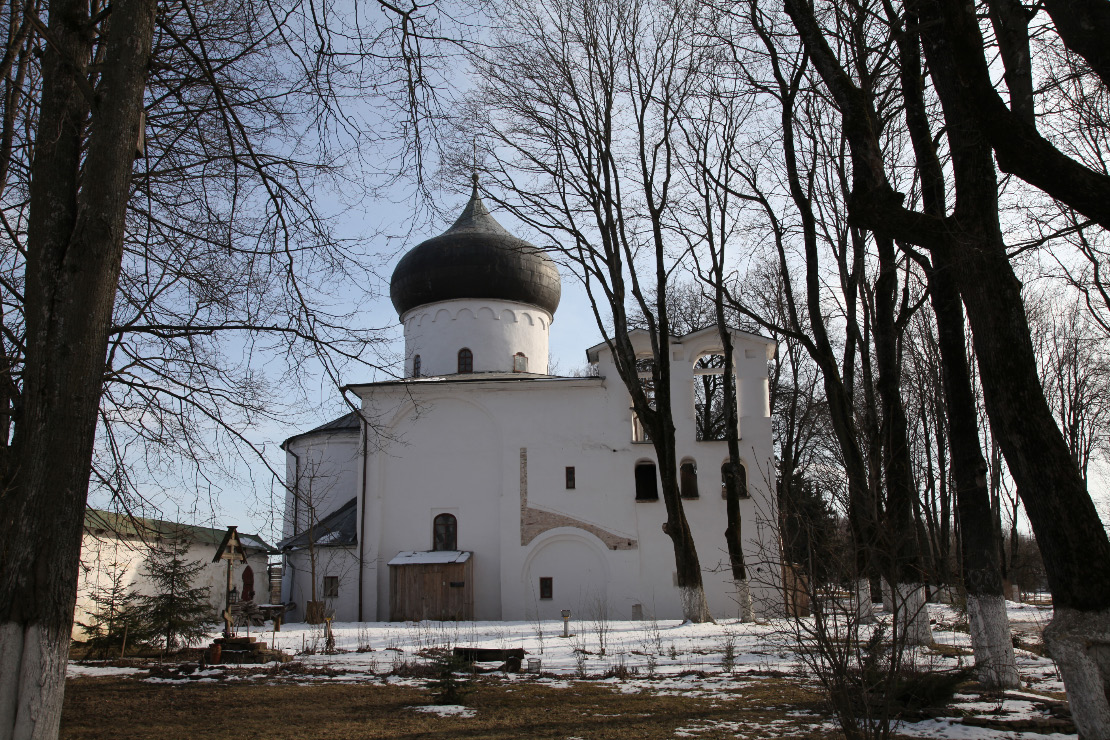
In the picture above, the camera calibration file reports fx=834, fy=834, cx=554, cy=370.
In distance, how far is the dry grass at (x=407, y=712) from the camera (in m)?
5.94

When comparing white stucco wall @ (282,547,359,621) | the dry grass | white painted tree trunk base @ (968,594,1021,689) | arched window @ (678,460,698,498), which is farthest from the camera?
arched window @ (678,460,698,498)

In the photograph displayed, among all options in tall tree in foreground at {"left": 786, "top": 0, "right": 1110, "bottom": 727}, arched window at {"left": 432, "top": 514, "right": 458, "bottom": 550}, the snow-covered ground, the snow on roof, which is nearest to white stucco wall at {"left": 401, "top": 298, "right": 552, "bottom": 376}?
arched window at {"left": 432, "top": 514, "right": 458, "bottom": 550}

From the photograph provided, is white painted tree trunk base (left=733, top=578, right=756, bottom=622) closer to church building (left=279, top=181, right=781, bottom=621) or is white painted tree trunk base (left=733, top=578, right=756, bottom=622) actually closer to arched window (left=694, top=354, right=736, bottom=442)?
church building (left=279, top=181, right=781, bottom=621)

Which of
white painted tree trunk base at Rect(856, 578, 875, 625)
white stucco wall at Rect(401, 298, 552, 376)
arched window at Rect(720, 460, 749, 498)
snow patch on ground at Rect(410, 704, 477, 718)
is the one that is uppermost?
white stucco wall at Rect(401, 298, 552, 376)

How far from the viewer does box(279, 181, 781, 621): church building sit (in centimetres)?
2061

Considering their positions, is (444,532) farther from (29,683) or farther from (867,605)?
(29,683)

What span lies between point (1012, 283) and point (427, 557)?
17207 millimetres

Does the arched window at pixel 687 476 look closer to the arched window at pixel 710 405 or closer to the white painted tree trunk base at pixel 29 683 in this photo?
the arched window at pixel 710 405

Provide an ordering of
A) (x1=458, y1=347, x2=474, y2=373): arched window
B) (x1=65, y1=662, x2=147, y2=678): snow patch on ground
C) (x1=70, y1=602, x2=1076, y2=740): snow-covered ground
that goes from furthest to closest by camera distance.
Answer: (x1=458, y1=347, x2=474, y2=373): arched window, (x1=65, y1=662, x2=147, y2=678): snow patch on ground, (x1=70, y1=602, x2=1076, y2=740): snow-covered ground

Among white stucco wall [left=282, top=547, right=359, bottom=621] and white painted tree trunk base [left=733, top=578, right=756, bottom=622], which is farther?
white stucco wall [left=282, top=547, right=359, bottom=621]

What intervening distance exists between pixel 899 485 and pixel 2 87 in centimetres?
1060

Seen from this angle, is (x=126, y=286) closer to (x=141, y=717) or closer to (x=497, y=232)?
(x=141, y=717)

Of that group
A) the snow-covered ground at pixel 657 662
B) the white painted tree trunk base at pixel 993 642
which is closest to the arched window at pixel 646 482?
the snow-covered ground at pixel 657 662

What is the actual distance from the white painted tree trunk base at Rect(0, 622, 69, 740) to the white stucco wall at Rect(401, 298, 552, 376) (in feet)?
66.0
